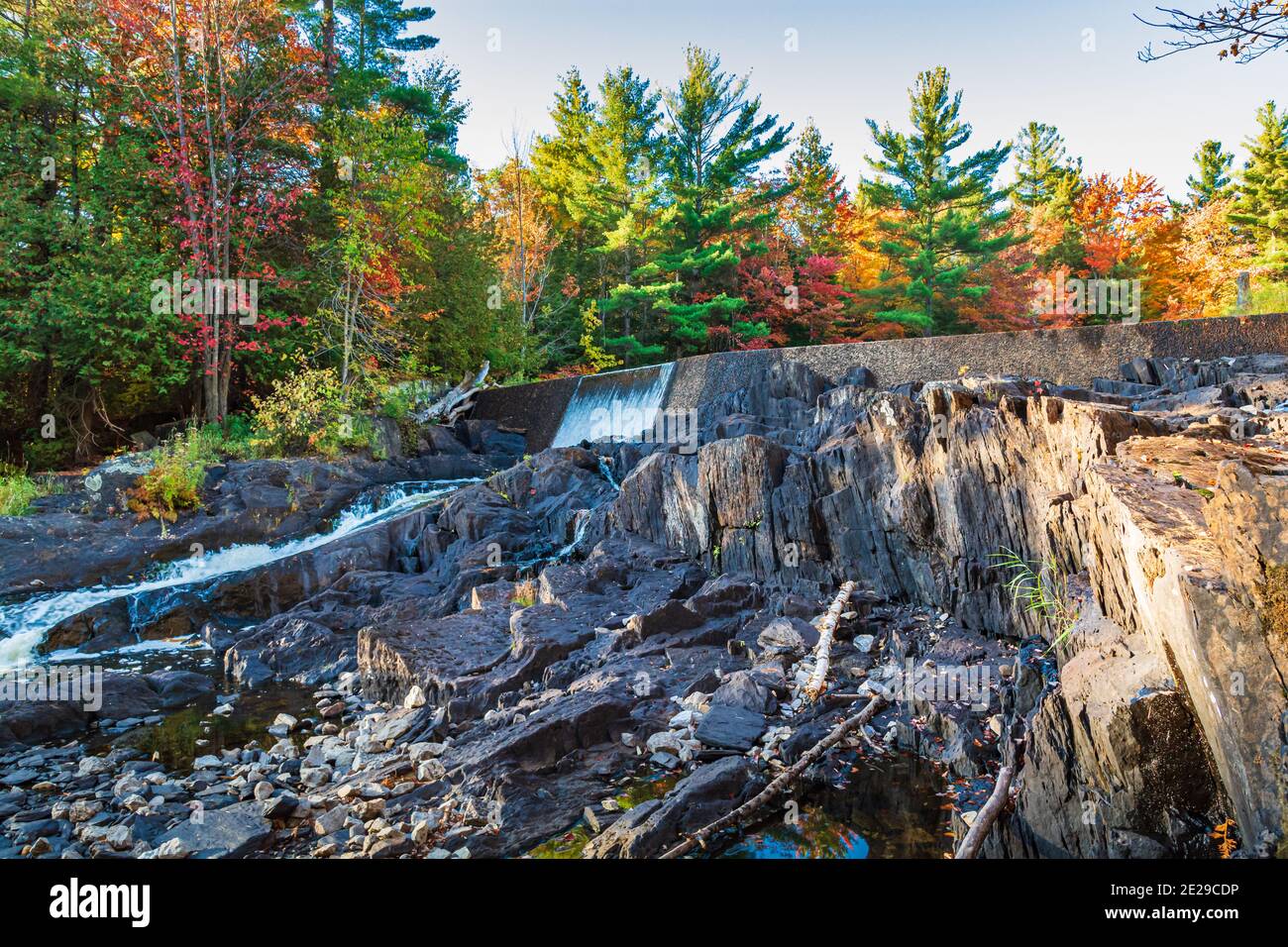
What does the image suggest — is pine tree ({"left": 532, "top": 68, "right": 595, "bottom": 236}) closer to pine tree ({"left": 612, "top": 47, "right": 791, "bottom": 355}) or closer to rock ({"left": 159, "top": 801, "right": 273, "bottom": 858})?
pine tree ({"left": 612, "top": 47, "right": 791, "bottom": 355})

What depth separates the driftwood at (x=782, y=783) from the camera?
3246mm

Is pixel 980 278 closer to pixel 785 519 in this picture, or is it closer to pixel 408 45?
pixel 785 519

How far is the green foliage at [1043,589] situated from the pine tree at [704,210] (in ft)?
55.2

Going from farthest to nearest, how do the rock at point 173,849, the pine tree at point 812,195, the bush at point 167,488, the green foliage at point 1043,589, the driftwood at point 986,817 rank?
1. the pine tree at point 812,195
2. the bush at point 167,488
3. the green foliage at point 1043,589
4. the rock at point 173,849
5. the driftwood at point 986,817

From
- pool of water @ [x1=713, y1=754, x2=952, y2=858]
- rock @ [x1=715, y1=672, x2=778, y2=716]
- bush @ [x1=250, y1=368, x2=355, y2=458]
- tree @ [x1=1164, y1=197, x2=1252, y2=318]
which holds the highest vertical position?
tree @ [x1=1164, y1=197, x2=1252, y2=318]

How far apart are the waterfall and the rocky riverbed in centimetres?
572

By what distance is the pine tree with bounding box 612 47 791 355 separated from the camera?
70.9 feet

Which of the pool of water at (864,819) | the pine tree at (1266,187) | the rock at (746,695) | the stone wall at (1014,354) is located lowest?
the pool of water at (864,819)

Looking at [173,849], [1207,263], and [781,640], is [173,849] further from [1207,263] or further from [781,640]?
[1207,263]

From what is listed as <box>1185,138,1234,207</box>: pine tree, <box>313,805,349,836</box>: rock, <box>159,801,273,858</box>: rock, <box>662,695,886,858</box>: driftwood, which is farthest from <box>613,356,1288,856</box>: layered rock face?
<box>1185,138,1234,207</box>: pine tree

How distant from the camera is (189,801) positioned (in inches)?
167

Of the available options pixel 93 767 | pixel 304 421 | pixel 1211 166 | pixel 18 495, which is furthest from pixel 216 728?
pixel 1211 166

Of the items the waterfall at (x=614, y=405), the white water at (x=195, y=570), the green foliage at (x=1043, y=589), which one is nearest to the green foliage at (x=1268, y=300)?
the waterfall at (x=614, y=405)

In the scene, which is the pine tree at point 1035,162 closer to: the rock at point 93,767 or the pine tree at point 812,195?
the pine tree at point 812,195
